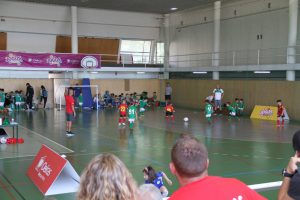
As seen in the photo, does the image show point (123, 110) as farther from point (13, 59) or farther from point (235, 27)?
point (235, 27)

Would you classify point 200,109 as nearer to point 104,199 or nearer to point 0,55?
point 0,55

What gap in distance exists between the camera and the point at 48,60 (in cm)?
3056

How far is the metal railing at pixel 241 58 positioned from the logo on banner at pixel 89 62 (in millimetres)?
9561

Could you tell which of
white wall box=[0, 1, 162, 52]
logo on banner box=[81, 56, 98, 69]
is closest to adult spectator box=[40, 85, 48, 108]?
logo on banner box=[81, 56, 98, 69]

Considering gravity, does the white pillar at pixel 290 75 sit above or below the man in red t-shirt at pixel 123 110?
above

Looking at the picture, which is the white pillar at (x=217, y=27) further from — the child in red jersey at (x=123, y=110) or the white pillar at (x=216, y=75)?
the child in red jersey at (x=123, y=110)

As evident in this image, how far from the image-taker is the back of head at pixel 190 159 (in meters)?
2.66

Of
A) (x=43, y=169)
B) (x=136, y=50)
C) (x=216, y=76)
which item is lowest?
(x=43, y=169)

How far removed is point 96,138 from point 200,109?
17912mm

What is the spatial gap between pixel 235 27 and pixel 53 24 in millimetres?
16941

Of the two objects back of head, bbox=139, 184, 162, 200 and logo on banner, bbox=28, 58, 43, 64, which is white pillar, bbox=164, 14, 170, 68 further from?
back of head, bbox=139, 184, 162, 200

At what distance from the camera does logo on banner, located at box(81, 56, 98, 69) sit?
32.0 meters

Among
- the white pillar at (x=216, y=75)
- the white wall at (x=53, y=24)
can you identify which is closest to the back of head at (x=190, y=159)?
the white pillar at (x=216, y=75)

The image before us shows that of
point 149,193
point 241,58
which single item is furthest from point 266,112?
point 149,193
